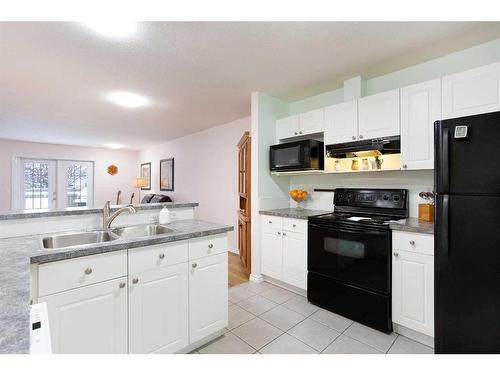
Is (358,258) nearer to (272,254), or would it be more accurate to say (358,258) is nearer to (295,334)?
(295,334)

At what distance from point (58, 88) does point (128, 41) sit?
5.07ft

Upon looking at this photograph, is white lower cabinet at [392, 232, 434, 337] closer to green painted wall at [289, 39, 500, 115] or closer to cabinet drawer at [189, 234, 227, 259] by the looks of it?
cabinet drawer at [189, 234, 227, 259]

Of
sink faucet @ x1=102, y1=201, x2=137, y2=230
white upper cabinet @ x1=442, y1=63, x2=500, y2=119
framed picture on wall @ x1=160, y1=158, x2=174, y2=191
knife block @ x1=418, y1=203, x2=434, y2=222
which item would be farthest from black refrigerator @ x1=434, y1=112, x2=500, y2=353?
framed picture on wall @ x1=160, y1=158, x2=174, y2=191

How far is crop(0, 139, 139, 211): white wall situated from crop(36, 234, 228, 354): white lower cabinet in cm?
551

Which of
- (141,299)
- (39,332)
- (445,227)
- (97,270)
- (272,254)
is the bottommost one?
(272,254)

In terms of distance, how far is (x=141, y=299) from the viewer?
1481 millimetres

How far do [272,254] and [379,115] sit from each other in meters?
1.83

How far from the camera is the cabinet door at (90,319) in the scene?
1.22 meters

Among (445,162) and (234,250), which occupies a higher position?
(445,162)

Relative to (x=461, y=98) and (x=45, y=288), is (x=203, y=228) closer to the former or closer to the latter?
(x=45, y=288)

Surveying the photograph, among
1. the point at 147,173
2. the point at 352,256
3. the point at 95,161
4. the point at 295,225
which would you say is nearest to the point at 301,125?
the point at 295,225
